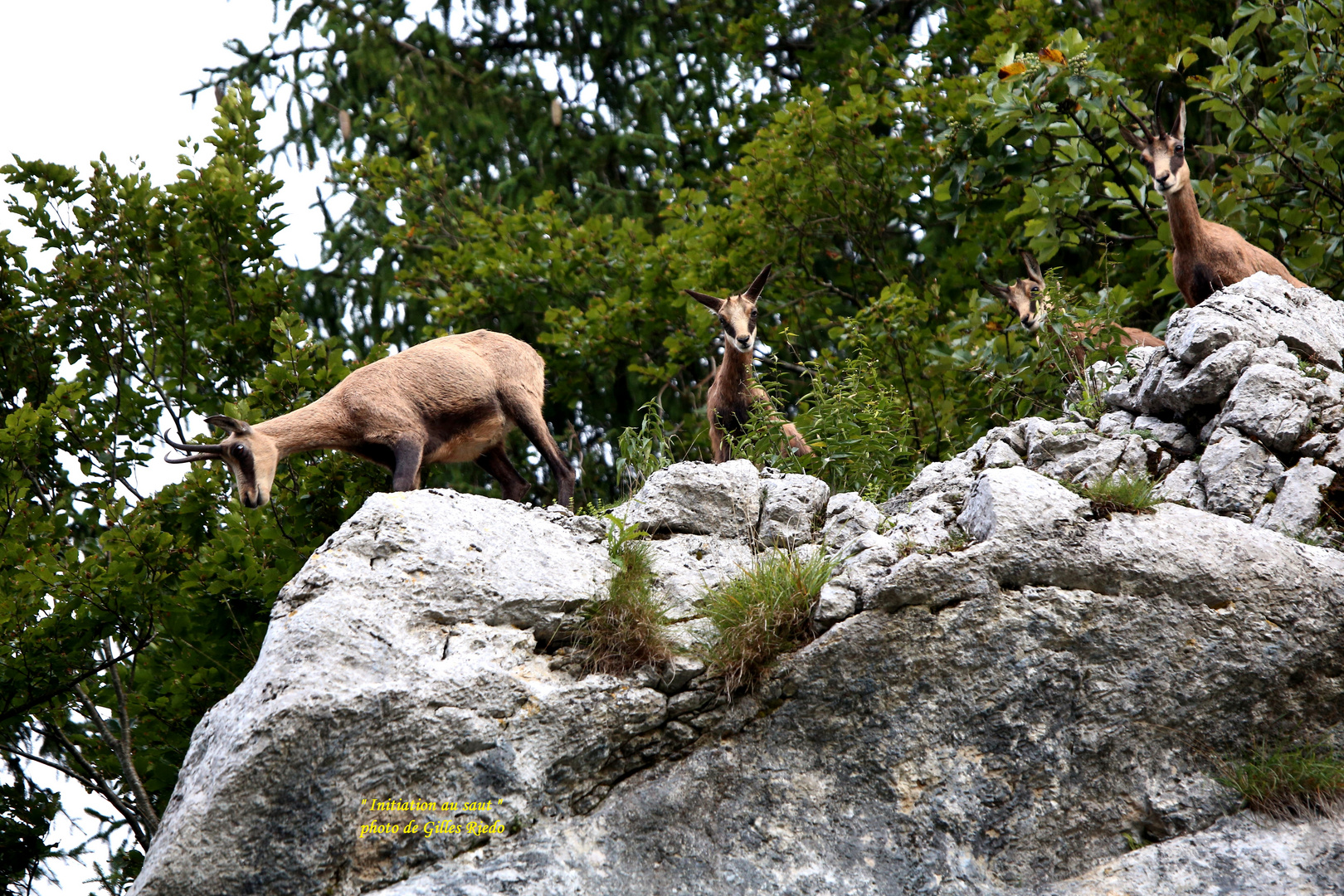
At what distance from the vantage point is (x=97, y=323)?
11.1 meters

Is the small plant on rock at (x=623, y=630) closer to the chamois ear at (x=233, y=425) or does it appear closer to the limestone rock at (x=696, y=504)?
the limestone rock at (x=696, y=504)

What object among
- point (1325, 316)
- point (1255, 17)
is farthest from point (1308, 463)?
point (1255, 17)

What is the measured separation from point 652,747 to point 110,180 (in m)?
8.15

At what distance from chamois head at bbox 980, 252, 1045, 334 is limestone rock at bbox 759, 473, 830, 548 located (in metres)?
3.74

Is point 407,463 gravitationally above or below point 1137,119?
below

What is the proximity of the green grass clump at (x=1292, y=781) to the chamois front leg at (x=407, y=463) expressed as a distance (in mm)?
4708

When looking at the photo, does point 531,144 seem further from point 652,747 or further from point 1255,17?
point 652,747

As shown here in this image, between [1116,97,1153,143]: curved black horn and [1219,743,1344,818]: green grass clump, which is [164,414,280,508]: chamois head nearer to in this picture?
[1219,743,1344,818]: green grass clump

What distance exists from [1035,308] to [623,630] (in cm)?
597

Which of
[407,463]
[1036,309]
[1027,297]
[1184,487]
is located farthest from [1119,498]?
[1027,297]

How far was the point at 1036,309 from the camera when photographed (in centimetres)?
1005

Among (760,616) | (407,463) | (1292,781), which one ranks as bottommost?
(1292,781)

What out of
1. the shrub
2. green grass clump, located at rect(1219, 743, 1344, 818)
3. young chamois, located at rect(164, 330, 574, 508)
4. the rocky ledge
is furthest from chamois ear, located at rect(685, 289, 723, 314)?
green grass clump, located at rect(1219, 743, 1344, 818)

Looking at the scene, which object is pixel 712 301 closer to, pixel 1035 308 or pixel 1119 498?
pixel 1035 308
